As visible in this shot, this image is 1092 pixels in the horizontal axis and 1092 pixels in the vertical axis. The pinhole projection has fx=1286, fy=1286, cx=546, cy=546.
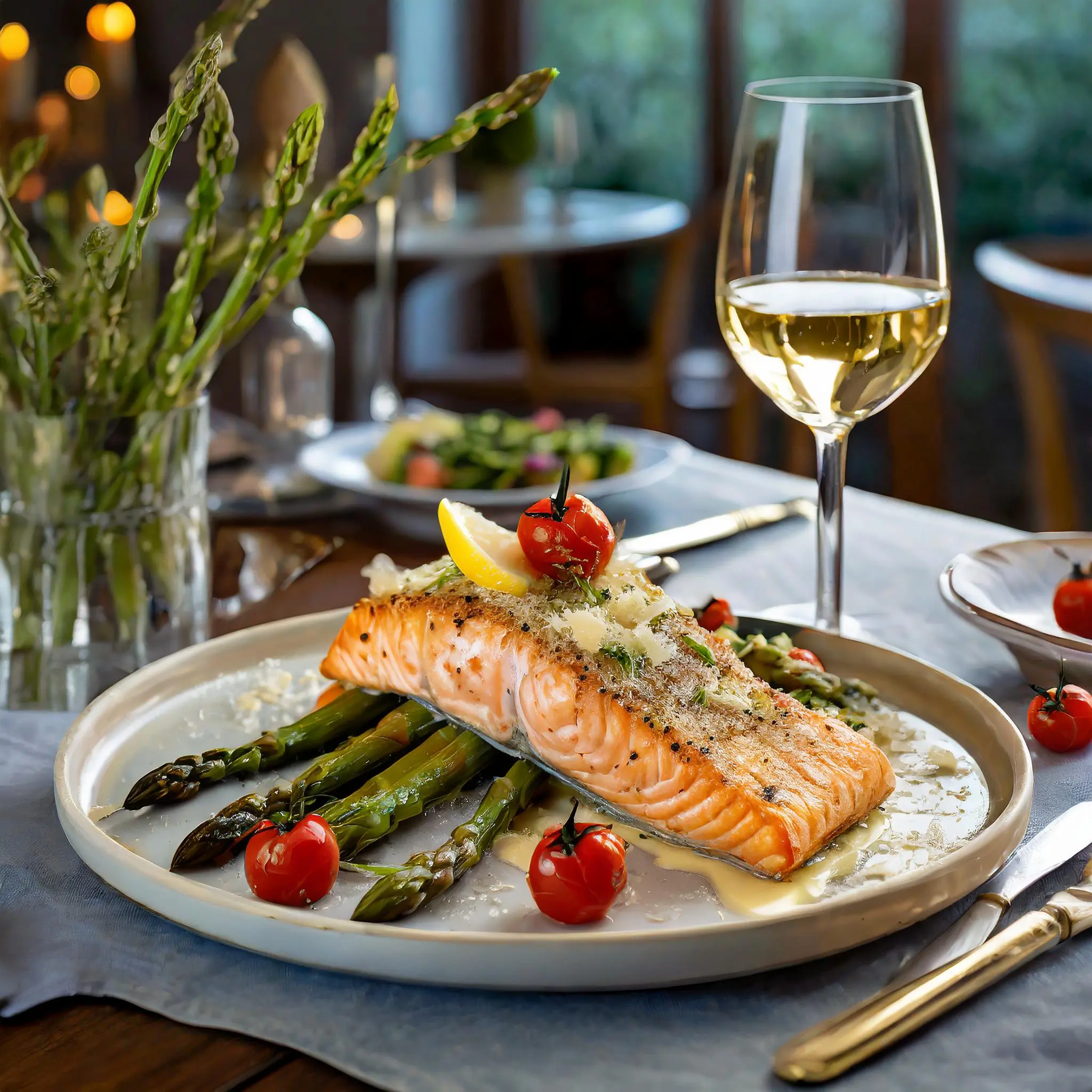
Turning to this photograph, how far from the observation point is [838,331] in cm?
174

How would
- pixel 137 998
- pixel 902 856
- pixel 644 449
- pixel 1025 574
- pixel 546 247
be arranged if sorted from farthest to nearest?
pixel 546 247
pixel 644 449
pixel 1025 574
pixel 902 856
pixel 137 998

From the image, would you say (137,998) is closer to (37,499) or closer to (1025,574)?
(37,499)

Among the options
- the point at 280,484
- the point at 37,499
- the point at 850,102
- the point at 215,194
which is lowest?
the point at 280,484

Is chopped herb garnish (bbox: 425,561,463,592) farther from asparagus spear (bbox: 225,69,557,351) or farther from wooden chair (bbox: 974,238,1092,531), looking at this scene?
wooden chair (bbox: 974,238,1092,531)

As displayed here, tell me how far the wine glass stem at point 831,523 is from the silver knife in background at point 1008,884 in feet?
1.69

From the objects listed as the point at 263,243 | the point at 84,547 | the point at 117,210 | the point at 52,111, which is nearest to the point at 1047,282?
the point at 117,210

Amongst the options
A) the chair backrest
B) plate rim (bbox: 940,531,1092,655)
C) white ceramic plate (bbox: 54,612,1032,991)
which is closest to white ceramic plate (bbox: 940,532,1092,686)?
plate rim (bbox: 940,531,1092,655)

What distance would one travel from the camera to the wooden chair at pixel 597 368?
7004mm

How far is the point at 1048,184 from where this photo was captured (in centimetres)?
728

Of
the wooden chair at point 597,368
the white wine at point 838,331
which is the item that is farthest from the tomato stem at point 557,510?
the wooden chair at point 597,368

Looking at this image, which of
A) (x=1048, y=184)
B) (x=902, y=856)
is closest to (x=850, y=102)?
(x=902, y=856)

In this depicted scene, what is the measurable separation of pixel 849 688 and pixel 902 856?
417 millimetres

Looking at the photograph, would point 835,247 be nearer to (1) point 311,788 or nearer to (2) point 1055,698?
(2) point 1055,698

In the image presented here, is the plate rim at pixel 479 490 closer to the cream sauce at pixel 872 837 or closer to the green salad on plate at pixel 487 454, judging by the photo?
the green salad on plate at pixel 487 454
